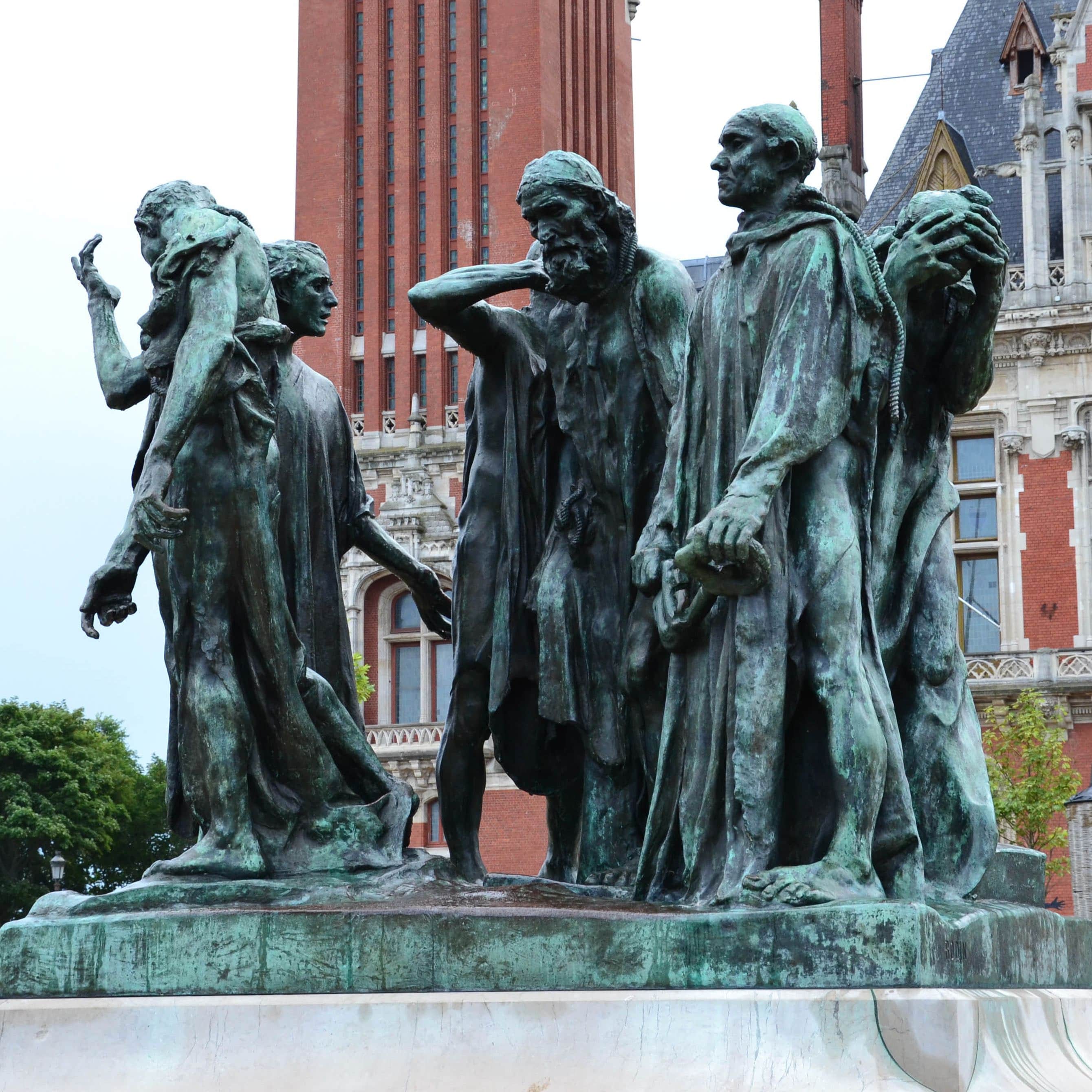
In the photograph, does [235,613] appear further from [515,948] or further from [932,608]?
[932,608]

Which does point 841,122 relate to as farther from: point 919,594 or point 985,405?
point 919,594

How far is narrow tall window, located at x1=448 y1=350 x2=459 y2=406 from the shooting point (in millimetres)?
52094

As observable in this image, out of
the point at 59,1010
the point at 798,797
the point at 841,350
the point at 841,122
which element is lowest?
the point at 59,1010

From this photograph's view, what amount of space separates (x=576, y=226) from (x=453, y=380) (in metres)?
45.7

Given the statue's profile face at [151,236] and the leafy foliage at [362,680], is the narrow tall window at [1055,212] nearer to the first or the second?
the leafy foliage at [362,680]

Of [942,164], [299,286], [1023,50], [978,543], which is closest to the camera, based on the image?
[299,286]

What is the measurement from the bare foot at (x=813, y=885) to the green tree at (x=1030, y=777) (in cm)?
2177

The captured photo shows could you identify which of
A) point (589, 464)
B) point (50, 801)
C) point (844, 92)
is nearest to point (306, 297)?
point (589, 464)

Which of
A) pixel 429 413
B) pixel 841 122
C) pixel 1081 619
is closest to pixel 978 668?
pixel 1081 619

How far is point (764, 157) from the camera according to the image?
619 centimetres

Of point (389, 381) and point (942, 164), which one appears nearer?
point (942, 164)

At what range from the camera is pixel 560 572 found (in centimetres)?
709

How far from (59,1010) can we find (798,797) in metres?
2.04

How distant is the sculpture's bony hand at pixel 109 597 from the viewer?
686 centimetres
